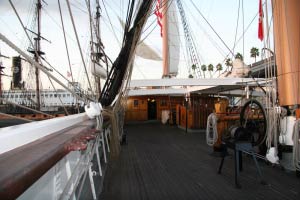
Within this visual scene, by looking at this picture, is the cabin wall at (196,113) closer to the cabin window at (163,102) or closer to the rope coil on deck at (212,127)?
the rope coil on deck at (212,127)

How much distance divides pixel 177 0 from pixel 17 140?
22146 mm

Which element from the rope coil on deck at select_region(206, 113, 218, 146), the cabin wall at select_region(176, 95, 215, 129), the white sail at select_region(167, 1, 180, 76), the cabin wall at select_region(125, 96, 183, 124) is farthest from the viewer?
the cabin wall at select_region(125, 96, 183, 124)

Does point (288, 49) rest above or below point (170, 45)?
below

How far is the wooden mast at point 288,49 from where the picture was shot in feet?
17.7

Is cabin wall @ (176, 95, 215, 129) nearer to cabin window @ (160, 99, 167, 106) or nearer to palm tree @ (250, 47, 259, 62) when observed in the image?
cabin window @ (160, 99, 167, 106)

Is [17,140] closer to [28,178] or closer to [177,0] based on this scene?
[28,178]

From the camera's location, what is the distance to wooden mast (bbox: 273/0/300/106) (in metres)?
5.38

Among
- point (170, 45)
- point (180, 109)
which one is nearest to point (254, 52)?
point (170, 45)

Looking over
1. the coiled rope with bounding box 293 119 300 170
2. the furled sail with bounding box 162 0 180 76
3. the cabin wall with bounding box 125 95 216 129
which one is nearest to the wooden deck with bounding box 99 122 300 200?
the coiled rope with bounding box 293 119 300 170

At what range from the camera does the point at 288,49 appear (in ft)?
18.2

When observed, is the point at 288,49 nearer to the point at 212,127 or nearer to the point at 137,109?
the point at 212,127

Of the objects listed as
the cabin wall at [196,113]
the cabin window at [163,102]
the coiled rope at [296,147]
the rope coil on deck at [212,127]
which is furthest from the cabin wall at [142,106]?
the coiled rope at [296,147]

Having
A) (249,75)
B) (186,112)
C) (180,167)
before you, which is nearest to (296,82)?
(180,167)

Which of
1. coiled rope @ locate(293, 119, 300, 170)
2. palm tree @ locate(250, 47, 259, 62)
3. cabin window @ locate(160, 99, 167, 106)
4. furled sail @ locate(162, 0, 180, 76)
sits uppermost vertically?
palm tree @ locate(250, 47, 259, 62)
